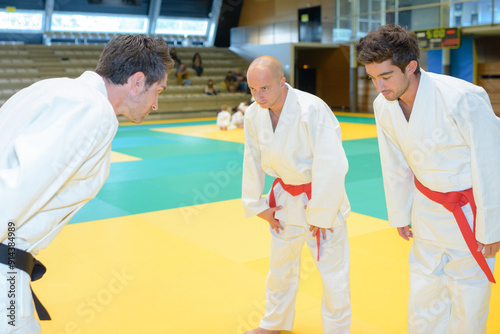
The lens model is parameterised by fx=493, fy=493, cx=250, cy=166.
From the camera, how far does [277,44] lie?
66.8ft

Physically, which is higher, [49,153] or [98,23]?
[98,23]

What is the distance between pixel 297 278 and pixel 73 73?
17.5 meters

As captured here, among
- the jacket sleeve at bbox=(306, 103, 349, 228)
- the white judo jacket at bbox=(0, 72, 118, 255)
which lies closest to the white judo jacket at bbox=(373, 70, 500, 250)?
the jacket sleeve at bbox=(306, 103, 349, 228)

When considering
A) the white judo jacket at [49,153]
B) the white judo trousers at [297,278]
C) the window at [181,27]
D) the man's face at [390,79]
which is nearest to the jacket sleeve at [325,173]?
the white judo trousers at [297,278]

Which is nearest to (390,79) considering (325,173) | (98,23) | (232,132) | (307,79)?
(325,173)

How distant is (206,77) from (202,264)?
698 inches

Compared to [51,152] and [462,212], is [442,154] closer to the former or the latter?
[462,212]

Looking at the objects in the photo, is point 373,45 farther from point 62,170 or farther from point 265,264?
point 265,264

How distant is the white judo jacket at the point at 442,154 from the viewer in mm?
2178

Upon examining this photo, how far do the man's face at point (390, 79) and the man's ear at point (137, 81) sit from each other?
115 cm

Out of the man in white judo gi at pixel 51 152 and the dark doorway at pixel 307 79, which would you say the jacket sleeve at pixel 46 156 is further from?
the dark doorway at pixel 307 79

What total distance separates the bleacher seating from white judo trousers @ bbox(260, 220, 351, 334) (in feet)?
52.0

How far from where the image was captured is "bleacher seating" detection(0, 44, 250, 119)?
18.2m

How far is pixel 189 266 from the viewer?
163 inches
